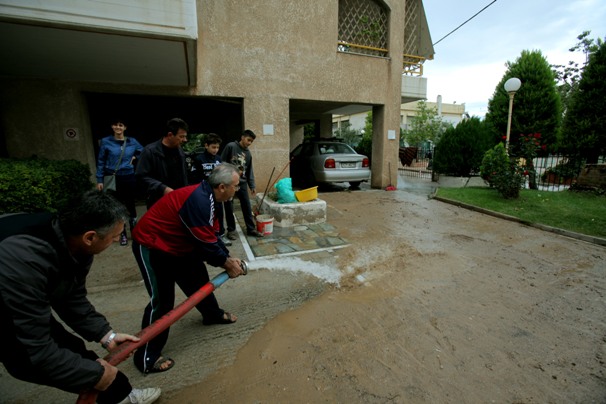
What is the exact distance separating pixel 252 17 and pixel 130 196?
559 centimetres

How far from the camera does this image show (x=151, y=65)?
564 centimetres

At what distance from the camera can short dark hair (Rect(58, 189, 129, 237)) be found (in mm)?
1335

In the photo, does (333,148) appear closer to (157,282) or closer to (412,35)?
(412,35)

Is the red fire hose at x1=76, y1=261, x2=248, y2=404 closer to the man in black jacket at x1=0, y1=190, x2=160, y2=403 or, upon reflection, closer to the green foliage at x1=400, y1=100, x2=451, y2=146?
the man in black jacket at x1=0, y1=190, x2=160, y2=403

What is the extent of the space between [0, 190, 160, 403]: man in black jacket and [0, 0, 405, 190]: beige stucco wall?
661 centimetres

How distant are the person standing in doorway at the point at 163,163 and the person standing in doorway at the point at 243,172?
45.6 inches

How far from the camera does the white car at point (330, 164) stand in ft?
30.2

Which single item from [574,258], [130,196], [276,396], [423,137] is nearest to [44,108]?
[130,196]

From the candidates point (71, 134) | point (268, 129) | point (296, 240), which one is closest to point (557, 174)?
point (268, 129)

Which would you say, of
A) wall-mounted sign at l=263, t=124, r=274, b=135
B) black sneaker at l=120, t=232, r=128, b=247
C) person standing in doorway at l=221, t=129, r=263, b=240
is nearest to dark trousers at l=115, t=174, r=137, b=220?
black sneaker at l=120, t=232, r=128, b=247

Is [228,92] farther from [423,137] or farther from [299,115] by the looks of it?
[423,137]

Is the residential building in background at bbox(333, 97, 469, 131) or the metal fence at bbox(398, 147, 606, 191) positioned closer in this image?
the metal fence at bbox(398, 147, 606, 191)

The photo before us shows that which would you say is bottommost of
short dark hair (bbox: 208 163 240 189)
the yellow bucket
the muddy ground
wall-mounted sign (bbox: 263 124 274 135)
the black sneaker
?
the muddy ground

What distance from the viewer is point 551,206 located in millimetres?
6949
